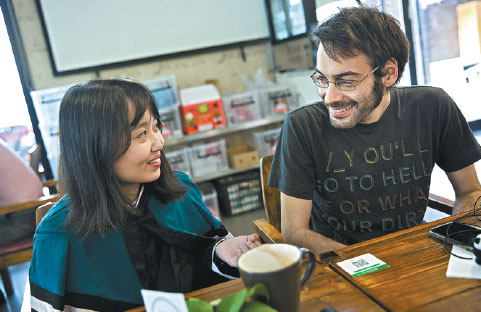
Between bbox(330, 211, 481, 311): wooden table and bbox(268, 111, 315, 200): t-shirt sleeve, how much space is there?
378 millimetres

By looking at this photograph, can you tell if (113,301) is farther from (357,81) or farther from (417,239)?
(357,81)

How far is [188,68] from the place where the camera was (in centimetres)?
393

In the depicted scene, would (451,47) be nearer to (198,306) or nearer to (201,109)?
(201,109)

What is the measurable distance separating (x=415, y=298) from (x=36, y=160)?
2834mm

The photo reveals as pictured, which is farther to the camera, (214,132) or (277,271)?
(214,132)

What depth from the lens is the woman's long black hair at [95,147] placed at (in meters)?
1.08

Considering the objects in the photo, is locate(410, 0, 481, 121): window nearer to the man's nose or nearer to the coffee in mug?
the man's nose

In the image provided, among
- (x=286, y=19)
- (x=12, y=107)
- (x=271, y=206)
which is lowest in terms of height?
(x=271, y=206)

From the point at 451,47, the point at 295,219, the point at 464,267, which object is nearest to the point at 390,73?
the point at 295,219

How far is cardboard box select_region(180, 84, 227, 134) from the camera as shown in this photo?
3564 mm

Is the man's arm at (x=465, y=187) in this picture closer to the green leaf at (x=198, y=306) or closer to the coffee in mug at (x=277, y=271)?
the coffee in mug at (x=277, y=271)

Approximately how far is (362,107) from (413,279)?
0.64m

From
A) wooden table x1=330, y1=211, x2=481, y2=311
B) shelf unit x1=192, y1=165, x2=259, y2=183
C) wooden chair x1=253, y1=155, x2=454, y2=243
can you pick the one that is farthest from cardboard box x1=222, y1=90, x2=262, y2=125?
wooden table x1=330, y1=211, x2=481, y2=311

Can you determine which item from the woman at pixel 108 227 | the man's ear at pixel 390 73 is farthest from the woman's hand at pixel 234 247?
the man's ear at pixel 390 73
